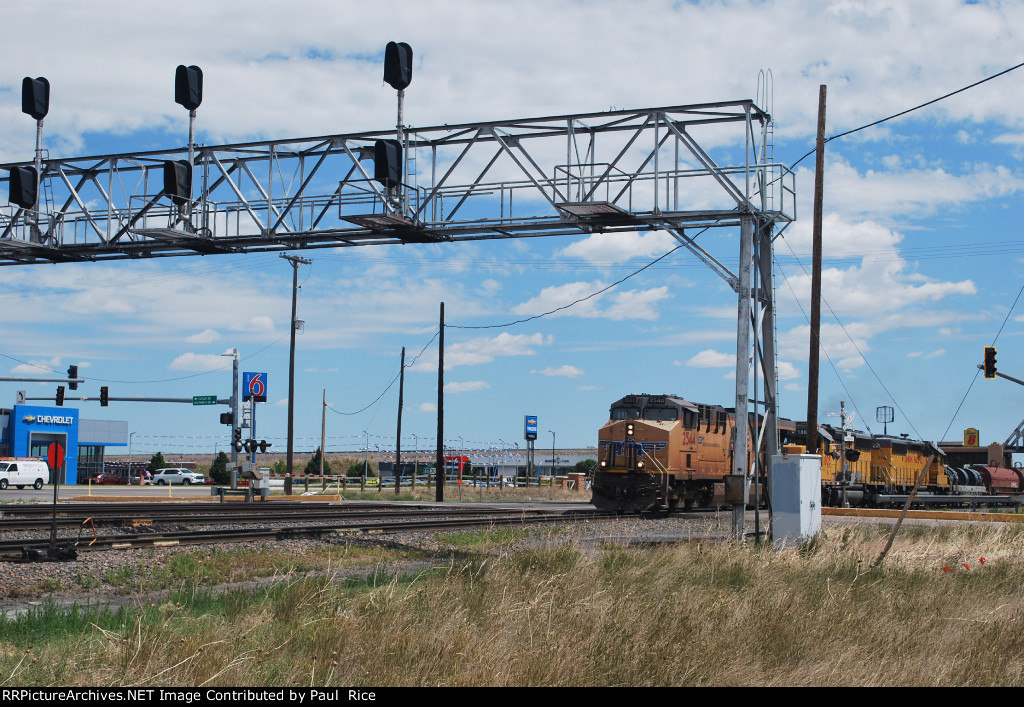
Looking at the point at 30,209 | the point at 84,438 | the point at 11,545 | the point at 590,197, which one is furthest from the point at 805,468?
the point at 84,438

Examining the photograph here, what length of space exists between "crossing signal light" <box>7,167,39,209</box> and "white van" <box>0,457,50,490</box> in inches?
1600

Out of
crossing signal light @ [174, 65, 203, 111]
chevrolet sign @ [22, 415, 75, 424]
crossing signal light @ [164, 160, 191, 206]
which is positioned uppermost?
crossing signal light @ [174, 65, 203, 111]

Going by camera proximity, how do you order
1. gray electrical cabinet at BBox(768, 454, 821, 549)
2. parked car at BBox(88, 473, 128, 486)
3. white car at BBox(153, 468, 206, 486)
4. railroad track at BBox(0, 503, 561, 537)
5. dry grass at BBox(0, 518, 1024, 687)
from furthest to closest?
white car at BBox(153, 468, 206, 486), parked car at BBox(88, 473, 128, 486), railroad track at BBox(0, 503, 561, 537), gray electrical cabinet at BBox(768, 454, 821, 549), dry grass at BBox(0, 518, 1024, 687)

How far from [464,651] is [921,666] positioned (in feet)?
A: 13.2

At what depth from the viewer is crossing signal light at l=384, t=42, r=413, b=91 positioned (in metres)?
20.4

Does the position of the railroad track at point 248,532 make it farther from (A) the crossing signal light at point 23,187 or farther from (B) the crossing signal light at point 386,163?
(A) the crossing signal light at point 23,187

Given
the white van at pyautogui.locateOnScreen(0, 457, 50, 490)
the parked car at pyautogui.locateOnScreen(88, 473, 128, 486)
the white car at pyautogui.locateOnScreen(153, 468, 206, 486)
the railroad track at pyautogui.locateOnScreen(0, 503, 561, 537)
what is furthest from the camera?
the white car at pyautogui.locateOnScreen(153, 468, 206, 486)

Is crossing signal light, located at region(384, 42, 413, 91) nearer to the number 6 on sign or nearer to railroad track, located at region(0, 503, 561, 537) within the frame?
railroad track, located at region(0, 503, 561, 537)

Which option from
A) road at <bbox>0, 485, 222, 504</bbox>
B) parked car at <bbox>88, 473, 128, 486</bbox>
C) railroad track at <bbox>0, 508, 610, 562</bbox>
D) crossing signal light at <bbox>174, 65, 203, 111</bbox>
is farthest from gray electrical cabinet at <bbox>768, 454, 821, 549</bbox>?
parked car at <bbox>88, 473, 128, 486</bbox>

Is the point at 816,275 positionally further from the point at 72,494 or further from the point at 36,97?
the point at 72,494

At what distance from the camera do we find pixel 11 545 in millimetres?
15711

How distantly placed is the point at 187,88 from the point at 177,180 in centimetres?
216

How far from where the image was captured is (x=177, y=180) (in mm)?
21688

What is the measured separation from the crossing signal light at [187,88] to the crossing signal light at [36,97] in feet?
13.4
